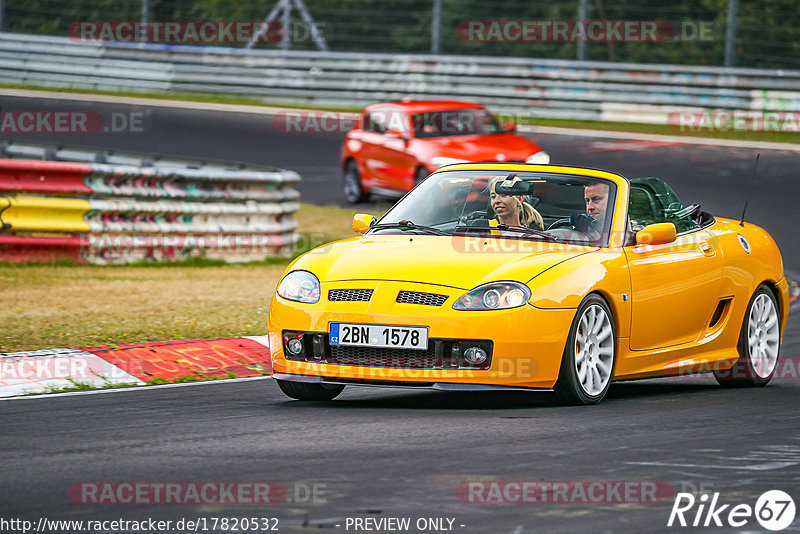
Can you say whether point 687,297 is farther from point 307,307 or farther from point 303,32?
point 303,32

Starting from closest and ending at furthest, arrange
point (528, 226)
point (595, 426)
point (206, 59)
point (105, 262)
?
point (595, 426)
point (528, 226)
point (105, 262)
point (206, 59)

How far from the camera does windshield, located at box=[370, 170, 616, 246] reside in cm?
872

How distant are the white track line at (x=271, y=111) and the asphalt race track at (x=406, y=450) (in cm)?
1621

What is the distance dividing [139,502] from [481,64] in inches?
971

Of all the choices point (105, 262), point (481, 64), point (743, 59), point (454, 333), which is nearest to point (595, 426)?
point (454, 333)

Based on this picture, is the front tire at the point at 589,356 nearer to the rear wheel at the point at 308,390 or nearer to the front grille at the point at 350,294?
the front grille at the point at 350,294

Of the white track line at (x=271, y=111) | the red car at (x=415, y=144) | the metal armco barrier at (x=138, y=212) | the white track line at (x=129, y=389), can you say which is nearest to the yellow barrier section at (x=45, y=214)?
the metal armco barrier at (x=138, y=212)

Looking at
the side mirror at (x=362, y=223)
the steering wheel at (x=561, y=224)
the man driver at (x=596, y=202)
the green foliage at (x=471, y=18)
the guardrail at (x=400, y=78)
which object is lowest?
the side mirror at (x=362, y=223)

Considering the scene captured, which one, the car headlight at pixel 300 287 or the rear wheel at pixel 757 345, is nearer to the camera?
the car headlight at pixel 300 287

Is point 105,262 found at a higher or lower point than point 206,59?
lower

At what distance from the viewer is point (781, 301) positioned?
1017 centimetres

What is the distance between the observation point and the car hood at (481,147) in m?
19.5

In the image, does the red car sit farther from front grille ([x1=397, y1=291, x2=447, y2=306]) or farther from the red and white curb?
front grille ([x1=397, y1=291, x2=447, y2=306])

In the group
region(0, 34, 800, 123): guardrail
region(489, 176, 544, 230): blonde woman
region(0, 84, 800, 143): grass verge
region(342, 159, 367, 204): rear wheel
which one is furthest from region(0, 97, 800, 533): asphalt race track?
region(0, 34, 800, 123): guardrail
